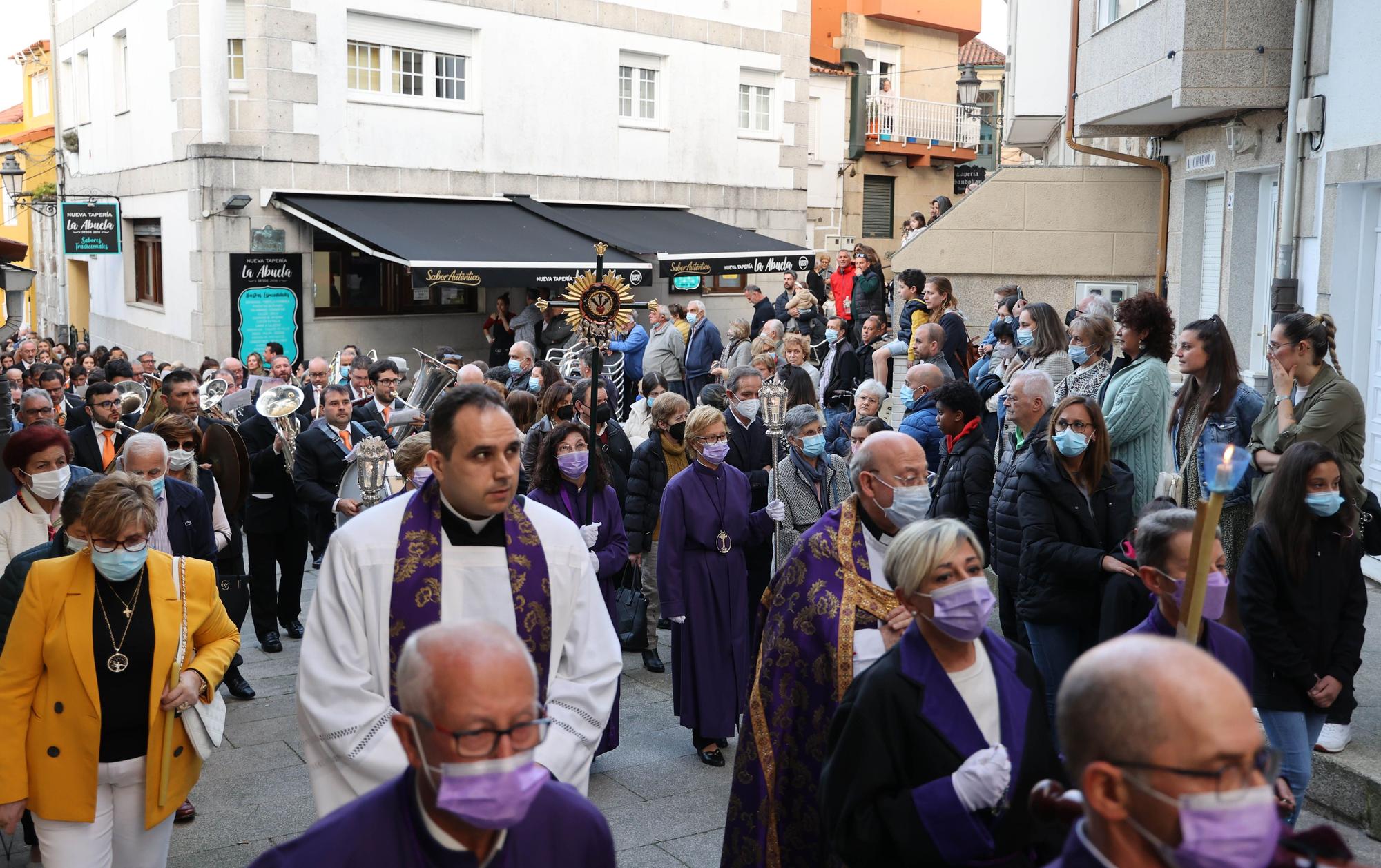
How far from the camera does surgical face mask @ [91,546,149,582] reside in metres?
4.75

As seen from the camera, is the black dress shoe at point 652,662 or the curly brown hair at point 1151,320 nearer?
the curly brown hair at point 1151,320

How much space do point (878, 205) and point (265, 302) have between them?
2043 cm

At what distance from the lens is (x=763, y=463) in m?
8.70

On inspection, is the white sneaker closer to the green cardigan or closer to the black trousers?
the green cardigan

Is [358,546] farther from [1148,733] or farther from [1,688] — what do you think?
[1148,733]

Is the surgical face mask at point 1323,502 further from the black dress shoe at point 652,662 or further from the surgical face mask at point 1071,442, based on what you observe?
the black dress shoe at point 652,662

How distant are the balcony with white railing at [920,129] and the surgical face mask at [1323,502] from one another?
31225 mm

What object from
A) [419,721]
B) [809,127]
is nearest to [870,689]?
[419,721]

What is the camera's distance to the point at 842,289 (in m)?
18.5

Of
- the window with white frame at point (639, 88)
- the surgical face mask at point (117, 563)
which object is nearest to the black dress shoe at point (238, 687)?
the surgical face mask at point (117, 563)

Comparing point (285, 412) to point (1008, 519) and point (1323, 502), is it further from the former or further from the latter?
point (1323, 502)

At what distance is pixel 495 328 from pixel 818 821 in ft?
61.0

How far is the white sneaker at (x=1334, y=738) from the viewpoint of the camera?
611 centimetres

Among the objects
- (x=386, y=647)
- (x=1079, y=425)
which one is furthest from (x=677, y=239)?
(x=386, y=647)
